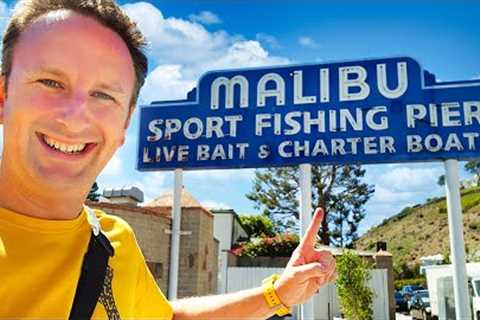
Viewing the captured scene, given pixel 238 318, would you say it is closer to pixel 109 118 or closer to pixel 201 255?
pixel 109 118

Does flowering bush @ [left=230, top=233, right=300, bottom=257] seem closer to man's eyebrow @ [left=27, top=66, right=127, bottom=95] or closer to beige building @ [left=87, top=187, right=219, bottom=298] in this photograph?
beige building @ [left=87, top=187, right=219, bottom=298]

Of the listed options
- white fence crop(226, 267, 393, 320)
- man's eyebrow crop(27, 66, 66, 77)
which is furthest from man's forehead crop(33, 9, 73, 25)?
white fence crop(226, 267, 393, 320)

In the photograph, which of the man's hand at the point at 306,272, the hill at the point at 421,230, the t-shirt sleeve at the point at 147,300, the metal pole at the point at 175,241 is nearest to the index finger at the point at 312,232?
the man's hand at the point at 306,272

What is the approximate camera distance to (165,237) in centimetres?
654

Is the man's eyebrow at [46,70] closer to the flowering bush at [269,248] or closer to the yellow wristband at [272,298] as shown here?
the yellow wristband at [272,298]

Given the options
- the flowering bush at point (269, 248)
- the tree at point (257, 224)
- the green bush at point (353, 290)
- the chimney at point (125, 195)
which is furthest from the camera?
the tree at point (257, 224)

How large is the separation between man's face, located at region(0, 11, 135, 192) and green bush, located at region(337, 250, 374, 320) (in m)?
9.55

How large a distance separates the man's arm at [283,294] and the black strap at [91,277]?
0.52 metres

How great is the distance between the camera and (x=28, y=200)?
111 cm

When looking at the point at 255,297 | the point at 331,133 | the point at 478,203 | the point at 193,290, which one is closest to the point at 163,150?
the point at 331,133

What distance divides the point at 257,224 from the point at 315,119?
22.8 m

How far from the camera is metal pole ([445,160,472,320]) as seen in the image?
480cm

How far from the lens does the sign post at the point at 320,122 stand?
4996 millimetres

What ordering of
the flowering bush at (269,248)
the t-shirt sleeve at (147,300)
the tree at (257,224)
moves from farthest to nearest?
the tree at (257,224) < the flowering bush at (269,248) < the t-shirt sleeve at (147,300)
